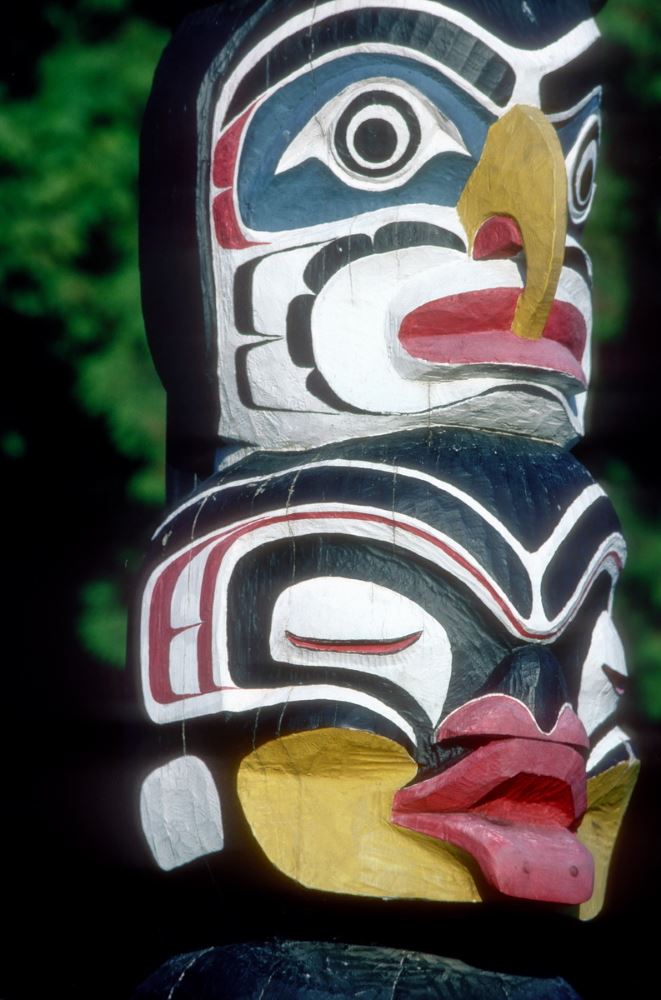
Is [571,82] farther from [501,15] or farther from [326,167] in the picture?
[326,167]

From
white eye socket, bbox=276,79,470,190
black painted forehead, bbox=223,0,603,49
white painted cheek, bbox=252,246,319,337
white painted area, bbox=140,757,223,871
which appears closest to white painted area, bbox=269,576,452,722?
white painted area, bbox=140,757,223,871

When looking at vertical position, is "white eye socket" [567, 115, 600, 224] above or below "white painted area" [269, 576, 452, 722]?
above

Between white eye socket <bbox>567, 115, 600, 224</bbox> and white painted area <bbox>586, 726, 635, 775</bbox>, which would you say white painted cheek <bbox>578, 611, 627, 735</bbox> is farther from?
white eye socket <bbox>567, 115, 600, 224</bbox>

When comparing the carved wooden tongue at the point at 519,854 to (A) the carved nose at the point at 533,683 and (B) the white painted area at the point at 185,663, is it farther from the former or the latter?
(B) the white painted area at the point at 185,663

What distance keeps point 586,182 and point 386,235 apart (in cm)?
58

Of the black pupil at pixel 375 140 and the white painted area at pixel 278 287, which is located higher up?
the black pupil at pixel 375 140

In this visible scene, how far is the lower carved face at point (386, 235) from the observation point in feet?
9.15

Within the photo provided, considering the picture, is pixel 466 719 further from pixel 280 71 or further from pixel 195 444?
pixel 280 71

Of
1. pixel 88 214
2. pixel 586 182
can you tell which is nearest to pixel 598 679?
pixel 586 182

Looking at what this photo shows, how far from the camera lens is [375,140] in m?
2.87

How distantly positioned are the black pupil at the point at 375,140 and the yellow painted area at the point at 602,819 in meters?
1.23

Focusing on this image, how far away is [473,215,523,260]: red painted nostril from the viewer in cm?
273

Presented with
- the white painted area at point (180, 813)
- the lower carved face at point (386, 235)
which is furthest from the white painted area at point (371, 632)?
the lower carved face at point (386, 235)

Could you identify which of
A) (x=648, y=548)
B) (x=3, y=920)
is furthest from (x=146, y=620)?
(x=648, y=548)
